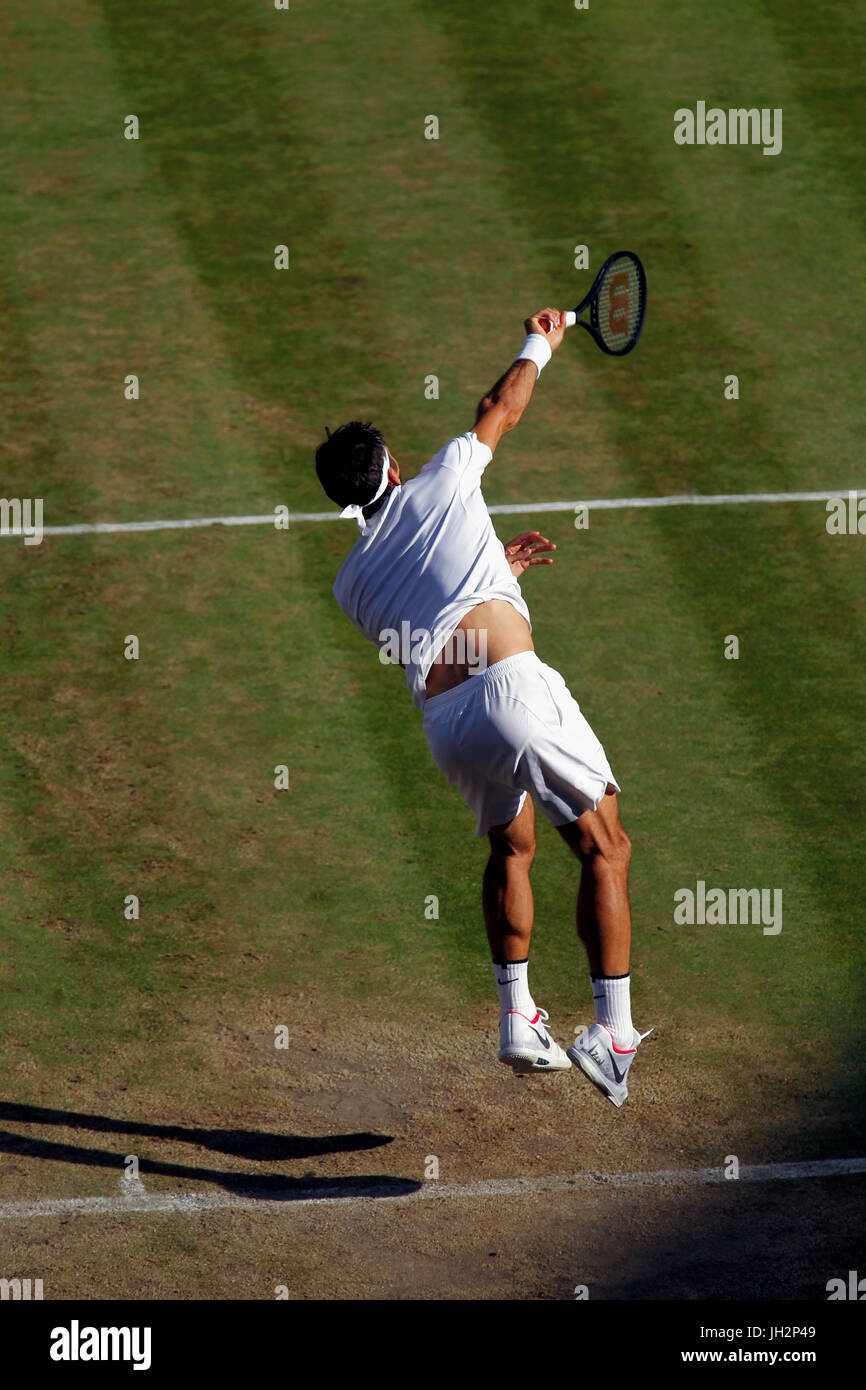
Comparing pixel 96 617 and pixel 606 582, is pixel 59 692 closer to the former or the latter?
pixel 96 617

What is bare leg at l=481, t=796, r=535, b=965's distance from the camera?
805 centimetres

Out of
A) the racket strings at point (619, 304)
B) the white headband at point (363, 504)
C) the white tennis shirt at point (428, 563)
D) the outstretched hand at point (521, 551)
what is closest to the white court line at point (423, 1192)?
the white tennis shirt at point (428, 563)

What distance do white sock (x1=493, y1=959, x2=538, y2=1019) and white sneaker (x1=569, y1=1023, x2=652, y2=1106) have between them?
0.28 meters

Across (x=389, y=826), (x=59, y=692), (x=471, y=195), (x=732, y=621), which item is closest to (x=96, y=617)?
(x=59, y=692)

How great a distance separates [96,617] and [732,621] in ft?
12.6

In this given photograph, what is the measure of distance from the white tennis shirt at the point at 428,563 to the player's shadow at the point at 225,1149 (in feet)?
6.09

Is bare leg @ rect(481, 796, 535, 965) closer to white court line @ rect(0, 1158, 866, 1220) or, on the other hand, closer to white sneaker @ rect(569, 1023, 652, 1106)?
white sneaker @ rect(569, 1023, 652, 1106)

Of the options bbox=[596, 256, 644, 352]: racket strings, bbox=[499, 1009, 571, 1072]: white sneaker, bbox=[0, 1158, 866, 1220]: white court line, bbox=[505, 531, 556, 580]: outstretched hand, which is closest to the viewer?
bbox=[0, 1158, 866, 1220]: white court line

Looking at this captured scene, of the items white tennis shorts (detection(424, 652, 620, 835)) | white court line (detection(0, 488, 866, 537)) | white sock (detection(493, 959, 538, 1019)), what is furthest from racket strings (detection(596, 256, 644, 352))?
white sock (detection(493, 959, 538, 1019))

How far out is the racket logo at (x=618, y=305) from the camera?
32.1ft

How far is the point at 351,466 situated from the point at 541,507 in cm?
542

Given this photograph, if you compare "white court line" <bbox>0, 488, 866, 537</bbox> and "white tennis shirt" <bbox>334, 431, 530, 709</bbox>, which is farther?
"white court line" <bbox>0, 488, 866, 537</bbox>

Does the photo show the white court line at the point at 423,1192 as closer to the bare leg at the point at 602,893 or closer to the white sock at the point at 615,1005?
the white sock at the point at 615,1005

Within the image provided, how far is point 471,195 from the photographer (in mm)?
16859
